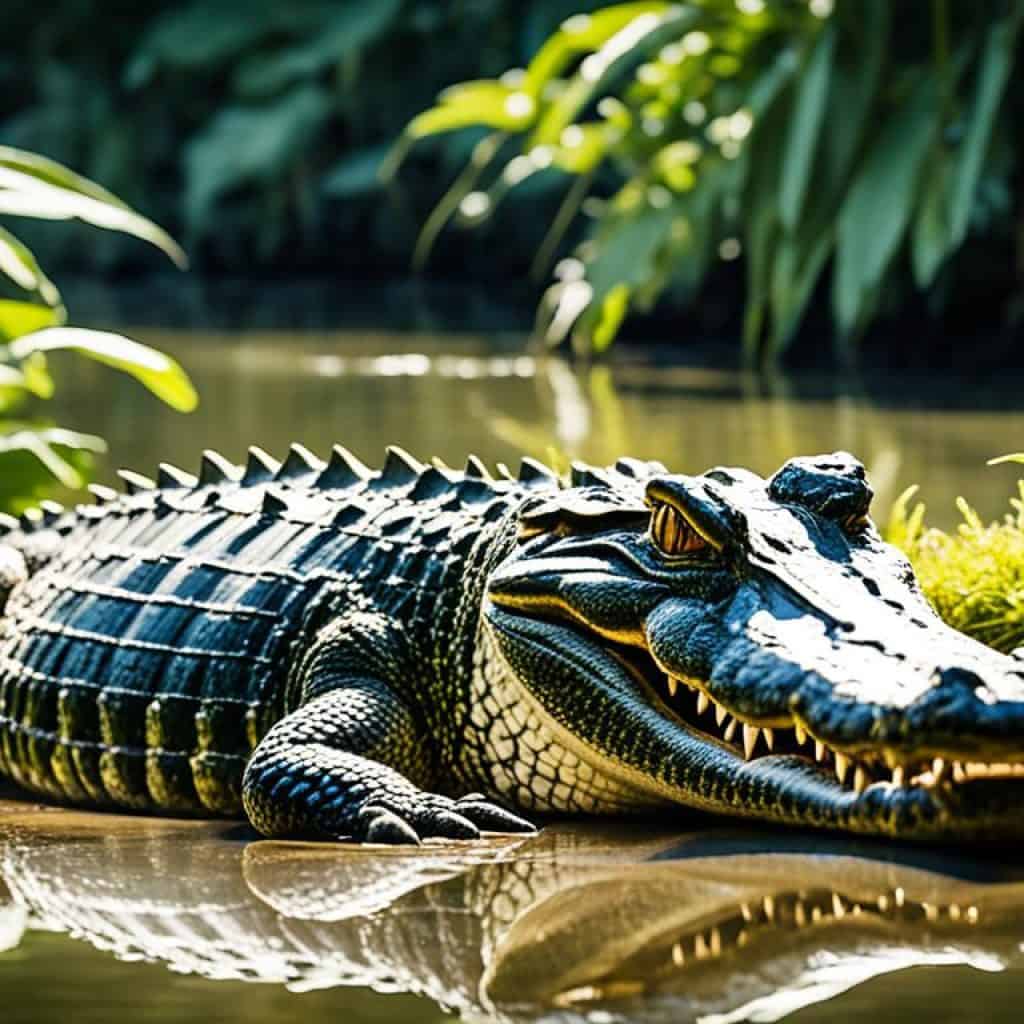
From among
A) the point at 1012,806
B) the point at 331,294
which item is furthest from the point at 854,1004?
the point at 331,294

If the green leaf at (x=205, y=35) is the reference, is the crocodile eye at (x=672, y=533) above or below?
below

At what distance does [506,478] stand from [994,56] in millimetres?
6889

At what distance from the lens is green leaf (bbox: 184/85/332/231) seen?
1923cm

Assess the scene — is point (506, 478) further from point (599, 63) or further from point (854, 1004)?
point (599, 63)

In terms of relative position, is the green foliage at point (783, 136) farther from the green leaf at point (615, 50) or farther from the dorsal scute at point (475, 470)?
the dorsal scute at point (475, 470)

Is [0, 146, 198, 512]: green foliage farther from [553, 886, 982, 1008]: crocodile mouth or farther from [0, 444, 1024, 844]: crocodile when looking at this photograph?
[553, 886, 982, 1008]: crocodile mouth

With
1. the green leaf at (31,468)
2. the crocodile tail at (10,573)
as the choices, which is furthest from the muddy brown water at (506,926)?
the green leaf at (31,468)

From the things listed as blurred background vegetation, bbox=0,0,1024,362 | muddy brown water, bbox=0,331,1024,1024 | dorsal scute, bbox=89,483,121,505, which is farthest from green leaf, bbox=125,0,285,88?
muddy brown water, bbox=0,331,1024,1024

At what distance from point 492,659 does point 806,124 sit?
712cm

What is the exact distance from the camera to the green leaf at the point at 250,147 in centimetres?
1923

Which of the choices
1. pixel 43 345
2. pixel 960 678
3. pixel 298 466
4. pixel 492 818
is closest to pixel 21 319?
pixel 43 345

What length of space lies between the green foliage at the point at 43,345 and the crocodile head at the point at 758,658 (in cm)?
173

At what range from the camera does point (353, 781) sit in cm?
347

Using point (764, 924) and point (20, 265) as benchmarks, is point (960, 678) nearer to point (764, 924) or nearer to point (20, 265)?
point (764, 924)
